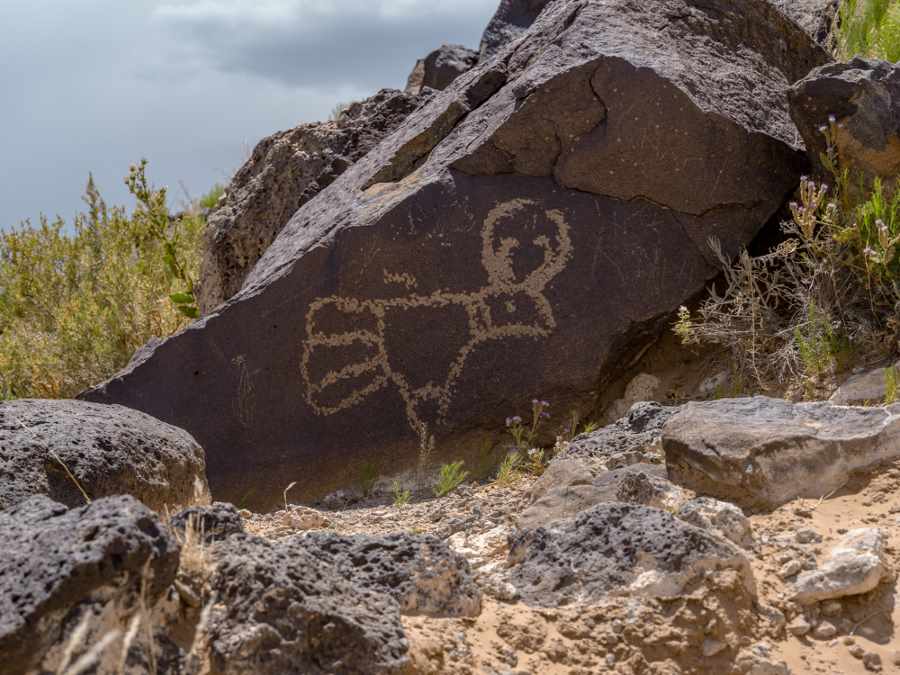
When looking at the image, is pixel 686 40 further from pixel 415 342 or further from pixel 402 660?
pixel 402 660

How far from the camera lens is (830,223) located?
4266 millimetres

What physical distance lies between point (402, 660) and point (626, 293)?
285 centimetres

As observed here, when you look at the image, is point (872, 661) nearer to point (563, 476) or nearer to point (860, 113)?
point (563, 476)

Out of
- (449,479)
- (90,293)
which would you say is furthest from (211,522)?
(90,293)

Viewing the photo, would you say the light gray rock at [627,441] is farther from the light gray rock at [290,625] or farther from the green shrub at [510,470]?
the light gray rock at [290,625]

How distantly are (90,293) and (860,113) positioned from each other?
536 cm

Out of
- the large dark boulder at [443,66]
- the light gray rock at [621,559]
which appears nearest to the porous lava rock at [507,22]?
the large dark boulder at [443,66]

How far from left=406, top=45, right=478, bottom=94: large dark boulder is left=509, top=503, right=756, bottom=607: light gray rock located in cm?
544

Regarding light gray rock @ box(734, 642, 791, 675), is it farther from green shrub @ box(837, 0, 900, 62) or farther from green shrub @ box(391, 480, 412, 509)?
green shrub @ box(837, 0, 900, 62)

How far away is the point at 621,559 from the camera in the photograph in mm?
2469

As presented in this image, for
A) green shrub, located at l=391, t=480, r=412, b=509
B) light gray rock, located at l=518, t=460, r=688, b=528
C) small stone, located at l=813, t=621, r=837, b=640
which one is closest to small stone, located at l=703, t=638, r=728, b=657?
small stone, located at l=813, t=621, r=837, b=640

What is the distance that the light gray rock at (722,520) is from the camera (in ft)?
8.77

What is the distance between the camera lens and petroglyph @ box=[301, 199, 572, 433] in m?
4.61

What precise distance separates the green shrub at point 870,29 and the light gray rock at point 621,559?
176 inches
